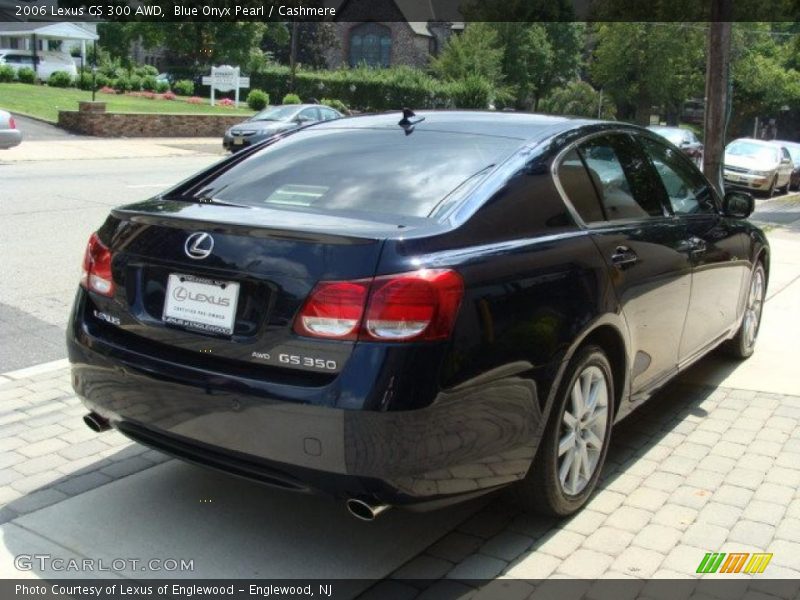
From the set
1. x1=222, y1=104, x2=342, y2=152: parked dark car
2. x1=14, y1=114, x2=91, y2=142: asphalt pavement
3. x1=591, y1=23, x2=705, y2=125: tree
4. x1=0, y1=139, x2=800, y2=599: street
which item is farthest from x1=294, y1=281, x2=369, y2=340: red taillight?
x1=591, y1=23, x2=705, y2=125: tree

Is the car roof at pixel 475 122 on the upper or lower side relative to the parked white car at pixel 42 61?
lower

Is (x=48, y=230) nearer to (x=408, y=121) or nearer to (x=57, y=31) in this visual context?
(x=408, y=121)

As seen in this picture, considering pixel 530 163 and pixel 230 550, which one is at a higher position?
pixel 530 163

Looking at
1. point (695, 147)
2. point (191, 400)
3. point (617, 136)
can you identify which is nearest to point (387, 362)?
point (191, 400)

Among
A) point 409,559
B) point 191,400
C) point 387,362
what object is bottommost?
point 409,559

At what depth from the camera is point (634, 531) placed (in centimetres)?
373

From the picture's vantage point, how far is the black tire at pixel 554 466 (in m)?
3.54

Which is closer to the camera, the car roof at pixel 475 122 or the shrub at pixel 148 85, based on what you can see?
the car roof at pixel 475 122

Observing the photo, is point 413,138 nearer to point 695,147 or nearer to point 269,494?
point 269,494

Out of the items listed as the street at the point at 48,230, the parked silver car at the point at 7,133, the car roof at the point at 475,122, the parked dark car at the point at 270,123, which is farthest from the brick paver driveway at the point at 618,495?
the parked dark car at the point at 270,123

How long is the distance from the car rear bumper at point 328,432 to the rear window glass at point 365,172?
0.82 metres

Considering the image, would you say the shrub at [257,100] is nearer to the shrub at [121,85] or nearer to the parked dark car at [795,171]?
the shrub at [121,85]

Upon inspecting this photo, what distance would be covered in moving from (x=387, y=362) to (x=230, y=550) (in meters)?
1.11

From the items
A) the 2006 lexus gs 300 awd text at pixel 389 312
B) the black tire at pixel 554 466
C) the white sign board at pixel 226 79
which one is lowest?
the black tire at pixel 554 466
